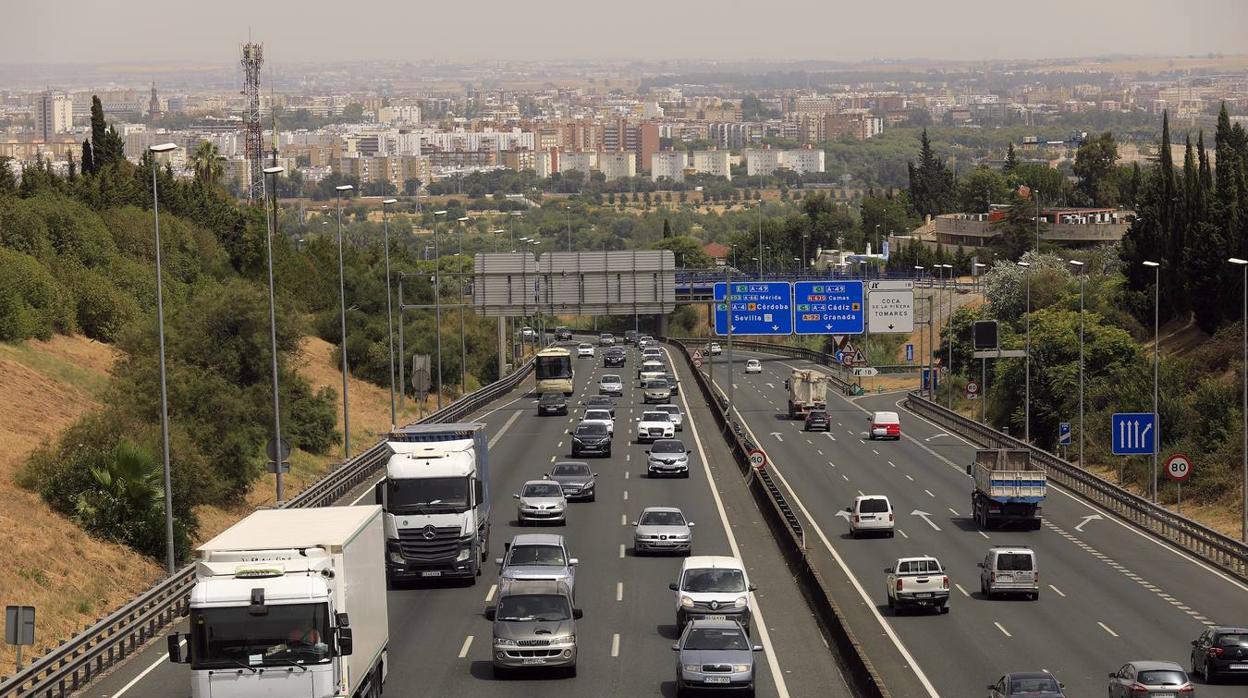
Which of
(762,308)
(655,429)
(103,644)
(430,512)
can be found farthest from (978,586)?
(762,308)

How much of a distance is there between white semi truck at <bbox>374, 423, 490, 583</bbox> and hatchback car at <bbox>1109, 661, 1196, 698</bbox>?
15.6 metres

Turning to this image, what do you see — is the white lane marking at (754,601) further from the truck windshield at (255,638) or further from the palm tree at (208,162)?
the palm tree at (208,162)

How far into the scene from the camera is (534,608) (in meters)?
29.5

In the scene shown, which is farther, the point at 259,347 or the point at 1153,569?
the point at 259,347

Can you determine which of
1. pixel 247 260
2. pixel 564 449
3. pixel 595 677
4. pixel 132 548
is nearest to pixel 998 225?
pixel 247 260

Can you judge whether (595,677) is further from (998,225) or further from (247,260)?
(998,225)

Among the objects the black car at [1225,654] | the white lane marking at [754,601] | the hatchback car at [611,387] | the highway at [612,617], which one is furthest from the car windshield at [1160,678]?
the hatchback car at [611,387]

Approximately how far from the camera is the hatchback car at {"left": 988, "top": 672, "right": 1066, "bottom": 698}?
25.2 metres

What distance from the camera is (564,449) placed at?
69375 mm

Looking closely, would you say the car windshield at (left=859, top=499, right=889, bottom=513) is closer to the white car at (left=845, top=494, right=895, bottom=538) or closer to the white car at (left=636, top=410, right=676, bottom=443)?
the white car at (left=845, top=494, right=895, bottom=538)

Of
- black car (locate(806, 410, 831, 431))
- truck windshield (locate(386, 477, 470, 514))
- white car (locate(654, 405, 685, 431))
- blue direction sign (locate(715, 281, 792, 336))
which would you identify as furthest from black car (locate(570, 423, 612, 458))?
blue direction sign (locate(715, 281, 792, 336))

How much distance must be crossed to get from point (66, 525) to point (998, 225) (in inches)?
5389

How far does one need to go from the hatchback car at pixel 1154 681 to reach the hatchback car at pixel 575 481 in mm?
27754

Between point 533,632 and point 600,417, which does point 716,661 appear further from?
point 600,417
